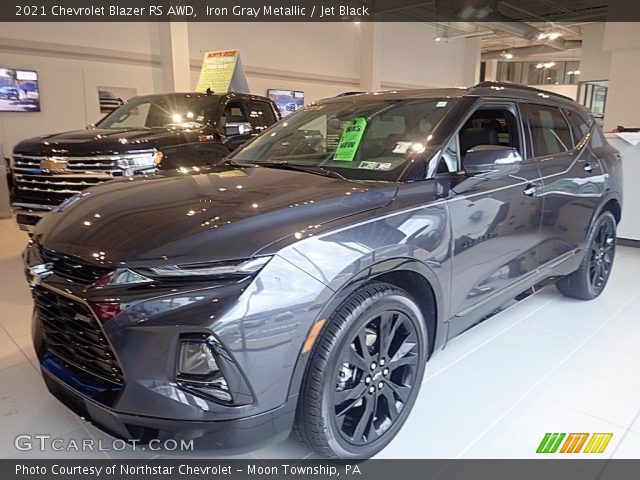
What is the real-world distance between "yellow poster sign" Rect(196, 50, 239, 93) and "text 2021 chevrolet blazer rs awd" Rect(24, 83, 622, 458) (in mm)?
5317

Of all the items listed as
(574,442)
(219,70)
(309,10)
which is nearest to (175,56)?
(219,70)

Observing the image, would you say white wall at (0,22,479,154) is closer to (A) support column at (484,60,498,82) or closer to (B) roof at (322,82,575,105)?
Result: (A) support column at (484,60,498,82)

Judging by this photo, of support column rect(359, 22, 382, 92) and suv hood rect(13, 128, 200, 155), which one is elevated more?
support column rect(359, 22, 382, 92)

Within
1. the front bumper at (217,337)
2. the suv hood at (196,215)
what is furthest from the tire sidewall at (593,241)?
the front bumper at (217,337)

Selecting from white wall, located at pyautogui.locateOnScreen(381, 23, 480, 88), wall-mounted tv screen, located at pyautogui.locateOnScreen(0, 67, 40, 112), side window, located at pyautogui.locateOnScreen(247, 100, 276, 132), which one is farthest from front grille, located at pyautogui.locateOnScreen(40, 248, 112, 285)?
white wall, located at pyautogui.locateOnScreen(381, 23, 480, 88)

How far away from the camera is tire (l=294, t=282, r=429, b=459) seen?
1561mm

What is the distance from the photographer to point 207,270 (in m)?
1.36

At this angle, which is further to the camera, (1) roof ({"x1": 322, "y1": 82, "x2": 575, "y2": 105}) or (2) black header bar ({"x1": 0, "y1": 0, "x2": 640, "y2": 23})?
(2) black header bar ({"x1": 0, "y1": 0, "x2": 640, "y2": 23})

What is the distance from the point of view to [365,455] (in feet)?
5.83

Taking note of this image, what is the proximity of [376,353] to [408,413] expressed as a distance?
363 millimetres

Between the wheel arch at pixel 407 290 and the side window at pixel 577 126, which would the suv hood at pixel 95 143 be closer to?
the wheel arch at pixel 407 290

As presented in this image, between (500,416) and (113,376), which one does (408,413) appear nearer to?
(500,416)

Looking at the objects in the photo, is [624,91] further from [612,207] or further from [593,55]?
[593,55]

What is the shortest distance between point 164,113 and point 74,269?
4.07m
